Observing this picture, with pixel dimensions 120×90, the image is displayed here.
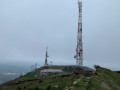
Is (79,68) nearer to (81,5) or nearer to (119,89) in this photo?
(81,5)

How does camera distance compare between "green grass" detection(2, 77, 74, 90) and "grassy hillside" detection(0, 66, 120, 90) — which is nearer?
"grassy hillside" detection(0, 66, 120, 90)

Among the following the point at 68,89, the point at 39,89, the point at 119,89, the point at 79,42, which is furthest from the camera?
the point at 79,42

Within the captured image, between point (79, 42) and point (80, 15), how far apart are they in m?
8.81

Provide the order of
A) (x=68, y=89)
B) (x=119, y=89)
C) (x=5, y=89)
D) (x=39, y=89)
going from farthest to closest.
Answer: (x=5, y=89) < (x=119, y=89) < (x=39, y=89) < (x=68, y=89)

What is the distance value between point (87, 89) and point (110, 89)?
15.8ft

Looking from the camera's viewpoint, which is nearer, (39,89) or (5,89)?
(39,89)

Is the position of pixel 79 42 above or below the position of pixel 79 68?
above

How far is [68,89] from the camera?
24.9 metres

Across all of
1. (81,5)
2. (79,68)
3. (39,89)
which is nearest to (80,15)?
(81,5)

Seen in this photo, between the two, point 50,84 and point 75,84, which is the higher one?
point 75,84

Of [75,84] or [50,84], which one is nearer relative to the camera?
[75,84]

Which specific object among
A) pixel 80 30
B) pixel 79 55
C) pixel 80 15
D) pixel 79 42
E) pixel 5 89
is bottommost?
pixel 5 89

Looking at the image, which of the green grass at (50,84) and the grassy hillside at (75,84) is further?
the green grass at (50,84)

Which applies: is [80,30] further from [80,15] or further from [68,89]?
[68,89]
